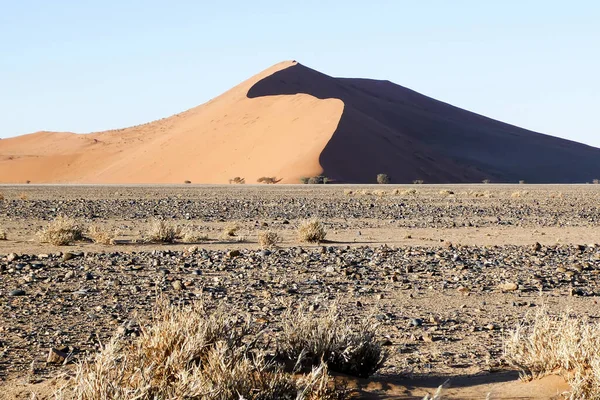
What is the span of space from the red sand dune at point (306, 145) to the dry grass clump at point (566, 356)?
62613mm

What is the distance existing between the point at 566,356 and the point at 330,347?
153 cm

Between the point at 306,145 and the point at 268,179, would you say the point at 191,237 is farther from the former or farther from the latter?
the point at 306,145

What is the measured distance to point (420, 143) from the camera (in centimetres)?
9519

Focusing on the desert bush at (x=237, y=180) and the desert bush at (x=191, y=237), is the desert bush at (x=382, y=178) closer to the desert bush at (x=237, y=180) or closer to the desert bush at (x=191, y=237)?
the desert bush at (x=237, y=180)

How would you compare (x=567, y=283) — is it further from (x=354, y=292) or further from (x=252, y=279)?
(x=252, y=279)

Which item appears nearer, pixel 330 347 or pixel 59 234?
pixel 330 347

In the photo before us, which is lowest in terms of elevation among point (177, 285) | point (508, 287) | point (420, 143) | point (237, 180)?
point (508, 287)

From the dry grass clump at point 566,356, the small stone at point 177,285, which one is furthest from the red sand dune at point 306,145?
the dry grass clump at point 566,356

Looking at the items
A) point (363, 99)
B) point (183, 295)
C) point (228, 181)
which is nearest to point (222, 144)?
point (228, 181)

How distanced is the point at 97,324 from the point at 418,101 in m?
123

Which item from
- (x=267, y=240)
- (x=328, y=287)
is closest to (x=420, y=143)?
(x=267, y=240)

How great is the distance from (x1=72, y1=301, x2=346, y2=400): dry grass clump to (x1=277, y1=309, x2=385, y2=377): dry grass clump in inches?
13.5

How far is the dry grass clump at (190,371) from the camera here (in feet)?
13.1

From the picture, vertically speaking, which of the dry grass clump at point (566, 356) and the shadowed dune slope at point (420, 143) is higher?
the shadowed dune slope at point (420, 143)
